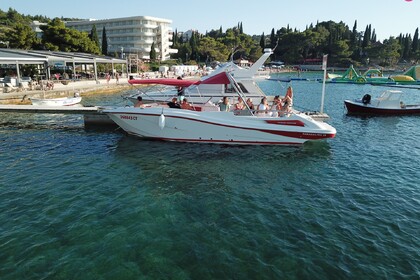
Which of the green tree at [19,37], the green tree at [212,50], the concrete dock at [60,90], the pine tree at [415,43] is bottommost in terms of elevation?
the concrete dock at [60,90]

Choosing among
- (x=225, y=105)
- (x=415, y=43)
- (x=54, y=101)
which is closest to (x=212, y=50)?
(x=54, y=101)

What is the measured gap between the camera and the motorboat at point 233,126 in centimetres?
1477

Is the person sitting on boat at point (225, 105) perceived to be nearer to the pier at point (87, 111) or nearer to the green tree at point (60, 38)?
the pier at point (87, 111)

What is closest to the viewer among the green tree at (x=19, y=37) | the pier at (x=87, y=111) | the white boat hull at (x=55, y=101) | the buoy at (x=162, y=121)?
the buoy at (x=162, y=121)

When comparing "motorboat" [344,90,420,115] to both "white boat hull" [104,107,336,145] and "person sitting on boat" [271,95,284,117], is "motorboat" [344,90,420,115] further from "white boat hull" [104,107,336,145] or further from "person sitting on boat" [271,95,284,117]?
"person sitting on boat" [271,95,284,117]

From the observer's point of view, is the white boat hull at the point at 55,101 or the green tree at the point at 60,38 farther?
the green tree at the point at 60,38

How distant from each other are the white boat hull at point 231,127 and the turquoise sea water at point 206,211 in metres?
0.60

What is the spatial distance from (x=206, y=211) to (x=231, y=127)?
6864 millimetres

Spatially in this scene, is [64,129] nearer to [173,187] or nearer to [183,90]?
[183,90]

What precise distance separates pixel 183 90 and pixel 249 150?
6360 mm

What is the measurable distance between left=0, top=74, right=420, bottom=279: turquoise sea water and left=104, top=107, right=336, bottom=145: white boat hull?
1.95ft

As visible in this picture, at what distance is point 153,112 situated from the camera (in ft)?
48.6

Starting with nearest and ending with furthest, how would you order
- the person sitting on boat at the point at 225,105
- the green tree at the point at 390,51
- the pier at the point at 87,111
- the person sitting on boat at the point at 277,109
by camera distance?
→ the person sitting on boat at the point at 277,109, the person sitting on boat at the point at 225,105, the pier at the point at 87,111, the green tree at the point at 390,51

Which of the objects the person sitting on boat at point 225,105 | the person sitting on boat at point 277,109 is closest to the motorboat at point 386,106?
the person sitting on boat at point 277,109
